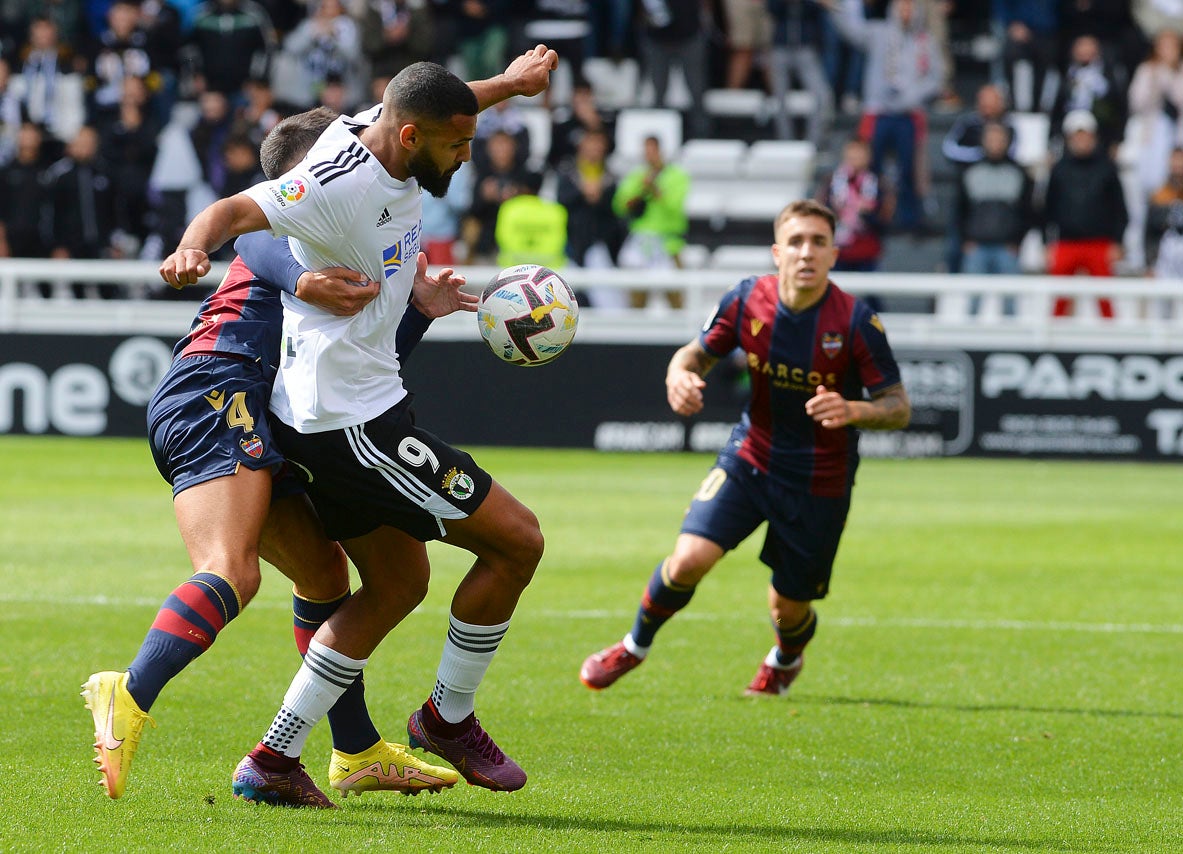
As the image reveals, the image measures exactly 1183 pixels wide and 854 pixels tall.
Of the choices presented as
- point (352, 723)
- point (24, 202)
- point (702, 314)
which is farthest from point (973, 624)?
point (24, 202)

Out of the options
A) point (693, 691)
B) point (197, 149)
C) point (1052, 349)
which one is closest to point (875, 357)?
point (693, 691)

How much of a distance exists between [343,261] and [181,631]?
1144mm

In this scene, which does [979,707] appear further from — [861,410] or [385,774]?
[385,774]

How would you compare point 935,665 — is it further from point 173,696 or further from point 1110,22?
point 1110,22

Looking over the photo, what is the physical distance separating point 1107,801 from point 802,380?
2396mm

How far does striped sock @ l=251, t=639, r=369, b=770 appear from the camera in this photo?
201 inches

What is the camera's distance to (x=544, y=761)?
585cm

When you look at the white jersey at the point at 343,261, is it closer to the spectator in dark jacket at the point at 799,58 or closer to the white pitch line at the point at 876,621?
the white pitch line at the point at 876,621

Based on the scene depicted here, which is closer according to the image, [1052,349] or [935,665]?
[935,665]

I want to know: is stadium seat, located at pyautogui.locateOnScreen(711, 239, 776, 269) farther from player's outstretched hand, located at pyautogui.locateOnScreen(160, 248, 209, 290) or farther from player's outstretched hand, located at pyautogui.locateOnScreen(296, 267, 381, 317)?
player's outstretched hand, located at pyautogui.locateOnScreen(160, 248, 209, 290)

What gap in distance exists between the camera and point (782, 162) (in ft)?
73.8

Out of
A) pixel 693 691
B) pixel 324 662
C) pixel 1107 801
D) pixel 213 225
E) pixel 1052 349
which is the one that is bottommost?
pixel 1052 349

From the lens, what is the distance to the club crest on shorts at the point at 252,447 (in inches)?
194

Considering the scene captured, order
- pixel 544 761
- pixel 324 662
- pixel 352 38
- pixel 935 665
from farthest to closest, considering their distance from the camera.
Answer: pixel 352 38, pixel 935 665, pixel 544 761, pixel 324 662
